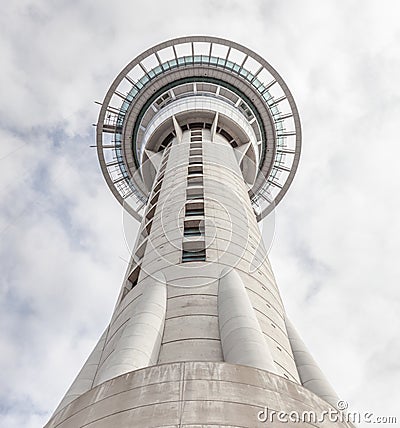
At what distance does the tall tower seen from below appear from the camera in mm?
10641

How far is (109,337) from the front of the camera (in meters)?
17.8

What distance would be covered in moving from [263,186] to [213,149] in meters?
13.6

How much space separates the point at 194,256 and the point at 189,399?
426 inches

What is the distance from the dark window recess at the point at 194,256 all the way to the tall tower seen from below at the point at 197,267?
0.08m

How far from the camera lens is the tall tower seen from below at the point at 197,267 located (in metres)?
10.6

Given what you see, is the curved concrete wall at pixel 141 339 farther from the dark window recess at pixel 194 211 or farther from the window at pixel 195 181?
the window at pixel 195 181

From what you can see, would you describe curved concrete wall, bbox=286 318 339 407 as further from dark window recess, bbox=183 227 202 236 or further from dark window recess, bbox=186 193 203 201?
dark window recess, bbox=186 193 203 201

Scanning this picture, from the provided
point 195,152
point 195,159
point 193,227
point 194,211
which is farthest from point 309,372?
point 195,152

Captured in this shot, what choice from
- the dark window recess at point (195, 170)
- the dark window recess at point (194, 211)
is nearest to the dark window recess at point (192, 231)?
the dark window recess at point (194, 211)

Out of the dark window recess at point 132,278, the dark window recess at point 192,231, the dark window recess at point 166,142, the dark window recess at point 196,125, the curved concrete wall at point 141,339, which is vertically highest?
the dark window recess at point 196,125

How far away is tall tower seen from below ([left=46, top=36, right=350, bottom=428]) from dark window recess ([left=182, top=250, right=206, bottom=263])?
0.08 metres

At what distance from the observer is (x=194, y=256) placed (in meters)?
20.8

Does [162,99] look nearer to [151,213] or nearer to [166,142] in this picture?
[166,142]

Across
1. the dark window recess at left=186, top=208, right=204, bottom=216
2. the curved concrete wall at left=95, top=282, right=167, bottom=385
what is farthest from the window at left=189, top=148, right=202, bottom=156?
the curved concrete wall at left=95, top=282, right=167, bottom=385
